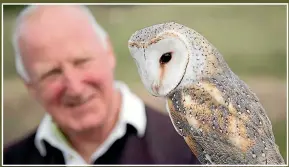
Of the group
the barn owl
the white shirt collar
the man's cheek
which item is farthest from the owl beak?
the man's cheek

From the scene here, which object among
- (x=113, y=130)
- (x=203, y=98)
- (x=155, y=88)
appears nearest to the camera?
(x=203, y=98)

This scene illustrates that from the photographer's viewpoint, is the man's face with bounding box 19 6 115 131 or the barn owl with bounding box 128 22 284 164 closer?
the barn owl with bounding box 128 22 284 164

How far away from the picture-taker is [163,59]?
197 cm

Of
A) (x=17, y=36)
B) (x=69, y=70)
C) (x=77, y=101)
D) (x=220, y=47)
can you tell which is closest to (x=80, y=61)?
(x=69, y=70)

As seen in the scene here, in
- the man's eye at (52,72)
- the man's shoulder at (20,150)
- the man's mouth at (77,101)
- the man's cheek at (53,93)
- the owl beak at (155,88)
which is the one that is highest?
the man's eye at (52,72)

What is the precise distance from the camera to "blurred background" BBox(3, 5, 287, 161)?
2.30 m

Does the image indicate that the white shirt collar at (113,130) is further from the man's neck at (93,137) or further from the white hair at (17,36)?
the white hair at (17,36)

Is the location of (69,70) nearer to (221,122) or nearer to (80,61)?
(80,61)

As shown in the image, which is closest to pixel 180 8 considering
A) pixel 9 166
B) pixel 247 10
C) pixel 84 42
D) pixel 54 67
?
pixel 247 10

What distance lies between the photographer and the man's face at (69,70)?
7.55ft

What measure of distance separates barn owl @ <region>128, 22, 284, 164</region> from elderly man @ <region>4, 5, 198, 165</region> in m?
0.38

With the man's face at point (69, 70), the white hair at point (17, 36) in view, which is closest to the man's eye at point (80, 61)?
the man's face at point (69, 70)

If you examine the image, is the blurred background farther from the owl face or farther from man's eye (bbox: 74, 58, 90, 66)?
the owl face

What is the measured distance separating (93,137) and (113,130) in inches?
3.9
